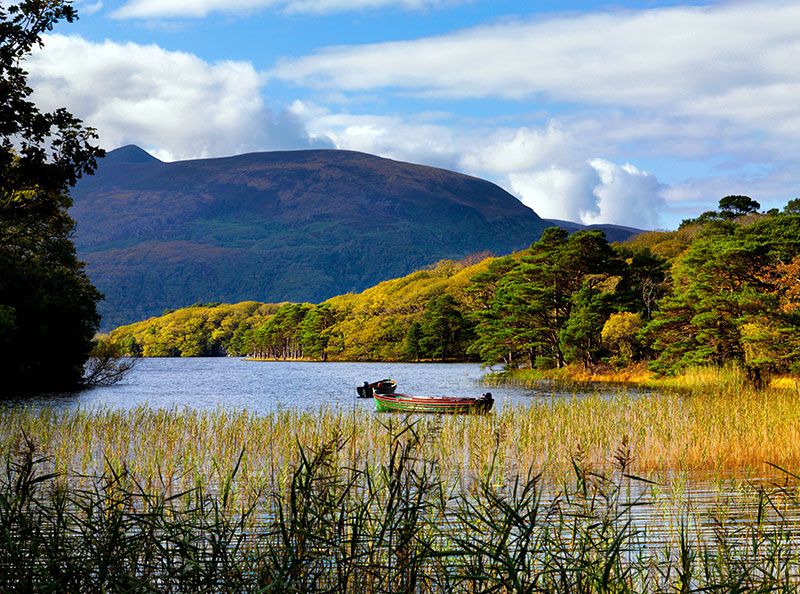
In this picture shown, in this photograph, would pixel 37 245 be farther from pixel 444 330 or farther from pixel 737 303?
pixel 444 330

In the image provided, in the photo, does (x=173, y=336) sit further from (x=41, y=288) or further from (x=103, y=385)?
(x=41, y=288)

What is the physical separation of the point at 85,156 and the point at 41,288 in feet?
75.9

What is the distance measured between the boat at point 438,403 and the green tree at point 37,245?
11542mm

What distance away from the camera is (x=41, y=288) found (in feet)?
114

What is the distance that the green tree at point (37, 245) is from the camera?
13688mm

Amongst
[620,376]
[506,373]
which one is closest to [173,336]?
[506,373]

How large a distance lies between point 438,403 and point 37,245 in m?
19.8

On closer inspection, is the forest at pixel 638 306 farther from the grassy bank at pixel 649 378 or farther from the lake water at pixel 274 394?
the lake water at pixel 274 394

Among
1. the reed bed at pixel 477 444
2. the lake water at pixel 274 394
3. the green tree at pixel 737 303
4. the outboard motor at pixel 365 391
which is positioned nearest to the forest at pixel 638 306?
the green tree at pixel 737 303

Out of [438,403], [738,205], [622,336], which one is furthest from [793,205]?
[438,403]

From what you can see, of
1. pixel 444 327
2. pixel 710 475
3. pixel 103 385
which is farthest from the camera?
pixel 444 327

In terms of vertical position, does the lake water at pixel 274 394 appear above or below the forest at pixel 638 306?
below

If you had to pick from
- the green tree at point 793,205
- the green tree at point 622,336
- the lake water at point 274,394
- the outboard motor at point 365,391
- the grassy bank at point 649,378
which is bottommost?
the lake water at point 274,394

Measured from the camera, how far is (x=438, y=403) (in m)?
25.0
